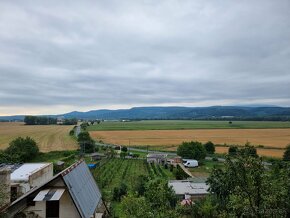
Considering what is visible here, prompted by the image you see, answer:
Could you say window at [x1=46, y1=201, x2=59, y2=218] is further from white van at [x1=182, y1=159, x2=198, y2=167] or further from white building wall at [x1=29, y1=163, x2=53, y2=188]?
white van at [x1=182, y1=159, x2=198, y2=167]

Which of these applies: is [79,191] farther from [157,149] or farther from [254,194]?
[157,149]

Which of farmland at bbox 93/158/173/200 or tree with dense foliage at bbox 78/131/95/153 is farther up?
tree with dense foliage at bbox 78/131/95/153

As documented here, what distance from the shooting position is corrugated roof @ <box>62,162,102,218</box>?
472 inches

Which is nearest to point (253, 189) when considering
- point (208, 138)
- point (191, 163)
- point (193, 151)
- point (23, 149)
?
point (191, 163)

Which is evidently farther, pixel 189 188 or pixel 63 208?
pixel 189 188

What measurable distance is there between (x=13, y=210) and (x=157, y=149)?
245 feet

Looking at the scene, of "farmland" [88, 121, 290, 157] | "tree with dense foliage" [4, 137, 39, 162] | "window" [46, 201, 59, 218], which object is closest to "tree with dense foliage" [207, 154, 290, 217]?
"window" [46, 201, 59, 218]

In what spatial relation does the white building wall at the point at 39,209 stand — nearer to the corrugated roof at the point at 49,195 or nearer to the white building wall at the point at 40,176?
the corrugated roof at the point at 49,195

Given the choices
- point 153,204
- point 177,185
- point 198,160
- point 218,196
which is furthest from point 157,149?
point 153,204

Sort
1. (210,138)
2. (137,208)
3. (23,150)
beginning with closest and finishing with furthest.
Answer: (137,208), (23,150), (210,138)

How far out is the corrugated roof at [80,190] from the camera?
1199cm

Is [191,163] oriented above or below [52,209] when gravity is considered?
below

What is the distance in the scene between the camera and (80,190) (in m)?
13.2

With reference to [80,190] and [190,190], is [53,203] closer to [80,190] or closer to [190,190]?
[80,190]
